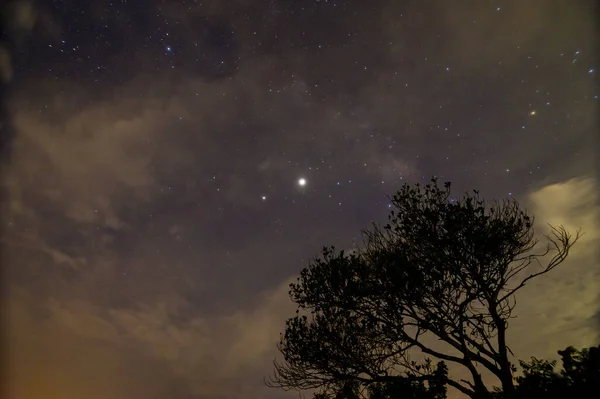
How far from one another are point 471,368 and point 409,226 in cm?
709

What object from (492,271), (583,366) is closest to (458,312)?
(492,271)

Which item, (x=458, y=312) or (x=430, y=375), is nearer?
(x=458, y=312)

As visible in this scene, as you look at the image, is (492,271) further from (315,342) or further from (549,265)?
(315,342)

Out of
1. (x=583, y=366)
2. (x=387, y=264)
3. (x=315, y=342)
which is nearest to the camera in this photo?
(x=583, y=366)

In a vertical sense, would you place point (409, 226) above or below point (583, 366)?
above

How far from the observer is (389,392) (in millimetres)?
18453

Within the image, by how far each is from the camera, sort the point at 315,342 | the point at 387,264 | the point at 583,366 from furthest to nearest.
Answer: the point at 315,342 → the point at 387,264 → the point at 583,366

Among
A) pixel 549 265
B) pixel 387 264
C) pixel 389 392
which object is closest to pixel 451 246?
pixel 387 264

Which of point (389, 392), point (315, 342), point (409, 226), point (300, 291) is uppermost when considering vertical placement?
point (409, 226)

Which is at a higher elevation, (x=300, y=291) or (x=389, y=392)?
(x=300, y=291)

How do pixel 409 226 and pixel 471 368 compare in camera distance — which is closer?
pixel 471 368

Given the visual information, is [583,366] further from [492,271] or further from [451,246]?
[451,246]

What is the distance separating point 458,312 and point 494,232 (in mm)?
4128

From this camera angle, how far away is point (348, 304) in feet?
55.1
